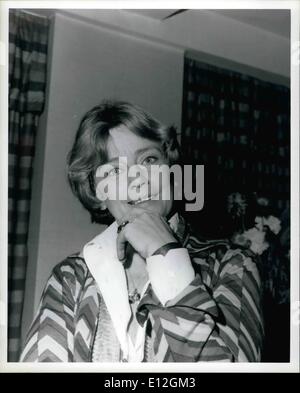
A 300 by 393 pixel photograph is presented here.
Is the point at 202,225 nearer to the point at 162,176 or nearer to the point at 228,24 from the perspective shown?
the point at 162,176

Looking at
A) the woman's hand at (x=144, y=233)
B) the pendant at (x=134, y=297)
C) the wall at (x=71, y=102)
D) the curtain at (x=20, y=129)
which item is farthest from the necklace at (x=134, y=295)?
the curtain at (x=20, y=129)

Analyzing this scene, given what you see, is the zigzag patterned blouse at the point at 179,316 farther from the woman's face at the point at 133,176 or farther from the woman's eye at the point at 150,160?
the woman's eye at the point at 150,160

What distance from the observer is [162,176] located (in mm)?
2301

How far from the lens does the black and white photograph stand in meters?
2.25

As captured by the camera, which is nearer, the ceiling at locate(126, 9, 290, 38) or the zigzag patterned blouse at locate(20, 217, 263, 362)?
the zigzag patterned blouse at locate(20, 217, 263, 362)

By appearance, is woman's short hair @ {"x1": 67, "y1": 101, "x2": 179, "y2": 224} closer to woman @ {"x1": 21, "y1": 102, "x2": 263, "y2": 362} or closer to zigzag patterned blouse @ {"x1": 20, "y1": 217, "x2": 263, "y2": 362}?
woman @ {"x1": 21, "y1": 102, "x2": 263, "y2": 362}

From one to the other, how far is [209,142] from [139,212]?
0.38 m

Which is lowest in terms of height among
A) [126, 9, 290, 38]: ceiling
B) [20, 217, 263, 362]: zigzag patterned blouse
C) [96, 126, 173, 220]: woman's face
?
[20, 217, 263, 362]: zigzag patterned blouse

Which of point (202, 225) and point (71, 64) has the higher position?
point (71, 64)

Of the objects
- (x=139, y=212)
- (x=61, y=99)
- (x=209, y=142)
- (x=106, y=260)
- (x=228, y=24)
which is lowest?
(x=106, y=260)

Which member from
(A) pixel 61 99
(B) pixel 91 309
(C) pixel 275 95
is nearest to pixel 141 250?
(B) pixel 91 309

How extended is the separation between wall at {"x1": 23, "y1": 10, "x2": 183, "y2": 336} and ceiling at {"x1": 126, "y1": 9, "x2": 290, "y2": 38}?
114 millimetres

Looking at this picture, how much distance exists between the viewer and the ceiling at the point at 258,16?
2.33 meters

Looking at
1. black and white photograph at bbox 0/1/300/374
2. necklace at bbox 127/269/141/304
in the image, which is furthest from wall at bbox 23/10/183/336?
necklace at bbox 127/269/141/304
